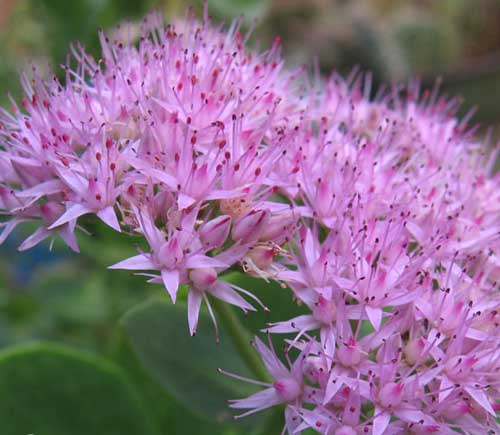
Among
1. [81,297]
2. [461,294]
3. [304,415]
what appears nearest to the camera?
[304,415]

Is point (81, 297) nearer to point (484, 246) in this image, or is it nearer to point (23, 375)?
point (23, 375)

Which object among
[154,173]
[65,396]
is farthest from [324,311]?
[65,396]

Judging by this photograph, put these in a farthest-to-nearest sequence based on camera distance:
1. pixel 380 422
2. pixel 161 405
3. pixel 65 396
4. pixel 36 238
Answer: pixel 161 405 < pixel 65 396 < pixel 36 238 < pixel 380 422

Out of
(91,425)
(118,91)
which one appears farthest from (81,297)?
(118,91)

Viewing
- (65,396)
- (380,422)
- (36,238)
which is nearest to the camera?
(380,422)

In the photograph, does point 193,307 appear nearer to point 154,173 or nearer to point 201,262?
point 201,262

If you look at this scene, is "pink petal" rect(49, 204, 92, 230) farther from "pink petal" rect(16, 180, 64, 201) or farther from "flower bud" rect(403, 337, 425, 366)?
"flower bud" rect(403, 337, 425, 366)
